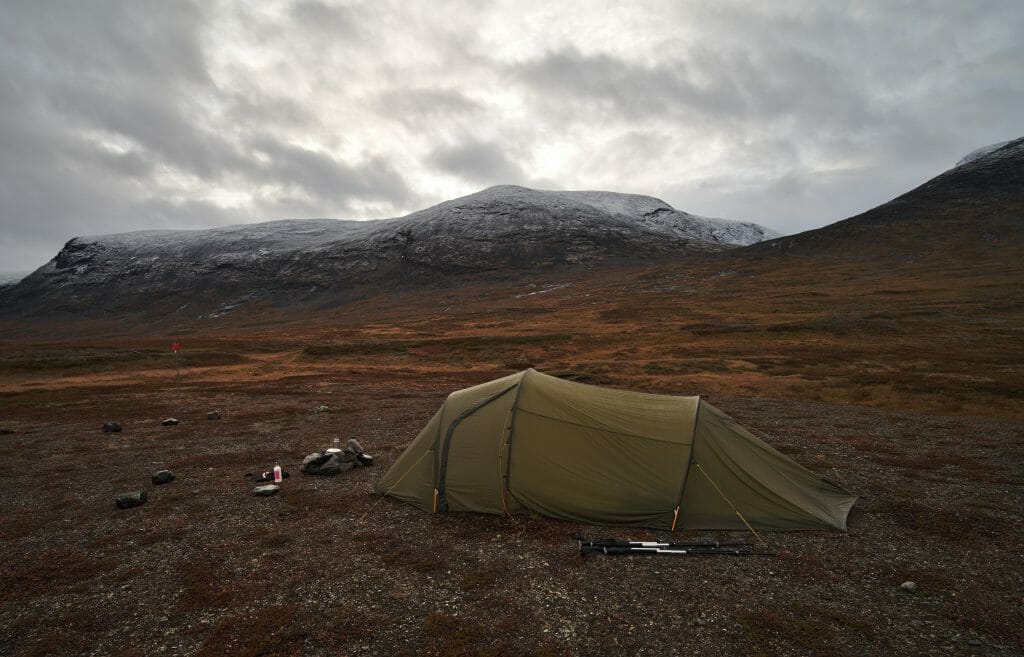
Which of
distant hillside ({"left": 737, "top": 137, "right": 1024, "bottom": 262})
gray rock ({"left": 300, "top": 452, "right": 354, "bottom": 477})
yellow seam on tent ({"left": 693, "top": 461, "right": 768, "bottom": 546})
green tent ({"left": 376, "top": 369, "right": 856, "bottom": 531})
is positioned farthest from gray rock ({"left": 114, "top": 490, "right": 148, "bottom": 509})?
distant hillside ({"left": 737, "top": 137, "right": 1024, "bottom": 262})

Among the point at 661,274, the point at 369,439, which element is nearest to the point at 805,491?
the point at 369,439

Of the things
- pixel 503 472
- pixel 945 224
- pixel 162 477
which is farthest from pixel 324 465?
pixel 945 224

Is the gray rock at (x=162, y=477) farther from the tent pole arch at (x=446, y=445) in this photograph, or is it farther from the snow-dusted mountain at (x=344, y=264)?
the snow-dusted mountain at (x=344, y=264)

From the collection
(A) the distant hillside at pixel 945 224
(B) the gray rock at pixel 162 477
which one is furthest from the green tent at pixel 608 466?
(A) the distant hillside at pixel 945 224

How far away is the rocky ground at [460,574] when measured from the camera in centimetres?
752

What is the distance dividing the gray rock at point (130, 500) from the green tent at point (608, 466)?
7.30 meters

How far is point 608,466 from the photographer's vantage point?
1159cm

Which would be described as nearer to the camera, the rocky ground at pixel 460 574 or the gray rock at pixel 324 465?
the rocky ground at pixel 460 574

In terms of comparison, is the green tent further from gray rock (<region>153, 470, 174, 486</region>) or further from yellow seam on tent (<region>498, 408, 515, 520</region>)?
gray rock (<region>153, 470, 174, 486</region>)

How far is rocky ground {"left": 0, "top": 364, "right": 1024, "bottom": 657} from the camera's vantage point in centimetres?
752

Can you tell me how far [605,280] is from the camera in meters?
137

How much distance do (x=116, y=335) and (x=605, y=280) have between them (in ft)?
455

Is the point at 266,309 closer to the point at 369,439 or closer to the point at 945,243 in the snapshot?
the point at 369,439

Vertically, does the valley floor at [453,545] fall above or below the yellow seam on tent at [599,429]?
below
